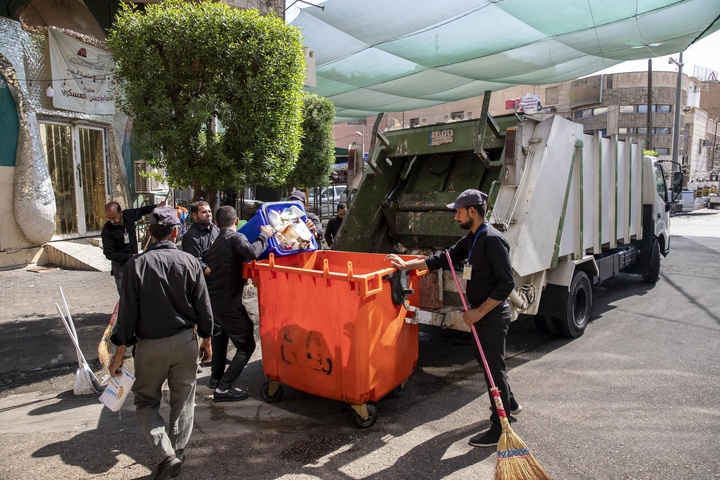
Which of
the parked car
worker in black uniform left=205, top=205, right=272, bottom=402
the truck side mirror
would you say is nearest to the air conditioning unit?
the parked car

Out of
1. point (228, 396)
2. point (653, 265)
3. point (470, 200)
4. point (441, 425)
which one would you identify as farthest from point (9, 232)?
point (653, 265)

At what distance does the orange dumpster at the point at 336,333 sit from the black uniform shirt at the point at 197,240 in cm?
94

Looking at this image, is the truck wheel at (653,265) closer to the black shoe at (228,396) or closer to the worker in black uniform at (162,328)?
the black shoe at (228,396)

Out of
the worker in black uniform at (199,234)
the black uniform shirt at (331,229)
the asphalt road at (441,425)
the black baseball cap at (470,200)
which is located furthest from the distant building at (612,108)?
the black baseball cap at (470,200)

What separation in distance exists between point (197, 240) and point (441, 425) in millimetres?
2864

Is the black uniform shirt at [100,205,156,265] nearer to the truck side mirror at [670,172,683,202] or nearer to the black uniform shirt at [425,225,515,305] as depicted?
the black uniform shirt at [425,225,515,305]

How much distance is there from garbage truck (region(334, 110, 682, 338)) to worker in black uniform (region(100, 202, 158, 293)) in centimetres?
243

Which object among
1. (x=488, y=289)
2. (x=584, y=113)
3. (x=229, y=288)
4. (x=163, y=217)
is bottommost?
(x=229, y=288)

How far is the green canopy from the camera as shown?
8531mm

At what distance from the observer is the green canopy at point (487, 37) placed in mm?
8531

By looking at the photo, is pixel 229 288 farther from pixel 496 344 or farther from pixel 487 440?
pixel 487 440

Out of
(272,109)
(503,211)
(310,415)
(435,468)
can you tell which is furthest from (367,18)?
(435,468)

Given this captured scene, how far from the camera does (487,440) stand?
3.37 m

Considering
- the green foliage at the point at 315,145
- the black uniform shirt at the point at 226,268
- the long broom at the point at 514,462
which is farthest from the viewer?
the green foliage at the point at 315,145
